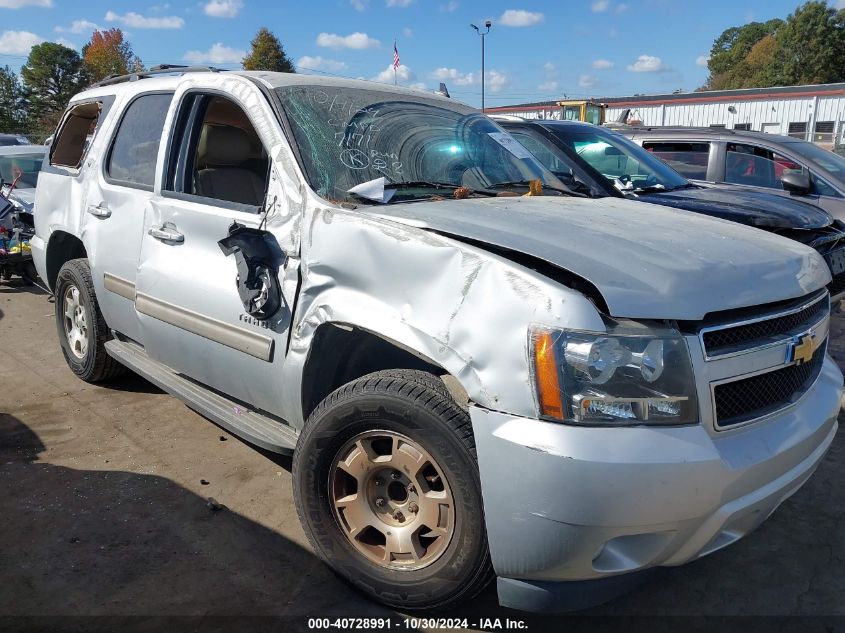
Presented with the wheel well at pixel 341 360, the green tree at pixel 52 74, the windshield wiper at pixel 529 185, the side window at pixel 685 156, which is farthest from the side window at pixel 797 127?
the green tree at pixel 52 74

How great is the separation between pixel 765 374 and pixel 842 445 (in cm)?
228

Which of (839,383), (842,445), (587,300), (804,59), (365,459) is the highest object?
(804,59)

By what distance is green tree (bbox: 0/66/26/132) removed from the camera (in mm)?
48778

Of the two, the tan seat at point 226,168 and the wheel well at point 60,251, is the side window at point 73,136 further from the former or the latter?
the tan seat at point 226,168

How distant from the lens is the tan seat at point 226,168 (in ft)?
11.7

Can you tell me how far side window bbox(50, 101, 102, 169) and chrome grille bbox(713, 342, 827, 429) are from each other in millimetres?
4523

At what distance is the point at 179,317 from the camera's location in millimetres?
3402

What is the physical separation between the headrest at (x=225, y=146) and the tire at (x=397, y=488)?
6.00 ft

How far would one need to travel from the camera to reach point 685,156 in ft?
25.9

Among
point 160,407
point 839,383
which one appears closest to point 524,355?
point 839,383

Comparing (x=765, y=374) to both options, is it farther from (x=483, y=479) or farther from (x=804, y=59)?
(x=804, y=59)

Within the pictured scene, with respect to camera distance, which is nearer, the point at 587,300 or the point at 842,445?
the point at 587,300

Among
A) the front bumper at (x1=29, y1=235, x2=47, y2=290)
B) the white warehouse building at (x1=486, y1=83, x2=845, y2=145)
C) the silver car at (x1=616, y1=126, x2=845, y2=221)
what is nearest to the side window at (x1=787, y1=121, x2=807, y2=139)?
the white warehouse building at (x1=486, y1=83, x2=845, y2=145)

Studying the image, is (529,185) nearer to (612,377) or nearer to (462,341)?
(462,341)
